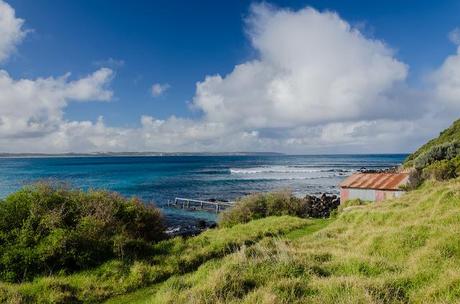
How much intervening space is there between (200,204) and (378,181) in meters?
24.5

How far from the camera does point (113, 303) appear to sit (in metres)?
10.3

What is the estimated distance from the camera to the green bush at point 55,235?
12477 millimetres

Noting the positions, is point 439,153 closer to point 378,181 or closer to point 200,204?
point 378,181

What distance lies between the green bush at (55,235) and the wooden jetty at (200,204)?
30868 millimetres

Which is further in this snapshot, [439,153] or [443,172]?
[439,153]

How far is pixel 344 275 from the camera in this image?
29.8 feet

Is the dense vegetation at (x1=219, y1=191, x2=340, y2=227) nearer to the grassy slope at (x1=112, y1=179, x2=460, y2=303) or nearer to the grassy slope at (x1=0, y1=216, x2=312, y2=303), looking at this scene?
the grassy slope at (x1=0, y1=216, x2=312, y2=303)

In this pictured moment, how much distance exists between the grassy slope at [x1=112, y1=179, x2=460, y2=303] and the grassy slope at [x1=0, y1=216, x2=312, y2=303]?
880 mm

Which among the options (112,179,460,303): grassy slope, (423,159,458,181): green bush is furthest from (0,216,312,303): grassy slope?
(423,159,458,181): green bush

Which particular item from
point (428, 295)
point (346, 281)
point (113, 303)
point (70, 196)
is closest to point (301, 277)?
point (346, 281)

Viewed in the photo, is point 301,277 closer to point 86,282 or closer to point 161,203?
point 86,282

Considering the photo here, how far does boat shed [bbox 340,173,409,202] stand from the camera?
3272cm

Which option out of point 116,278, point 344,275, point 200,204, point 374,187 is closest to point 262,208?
point 374,187

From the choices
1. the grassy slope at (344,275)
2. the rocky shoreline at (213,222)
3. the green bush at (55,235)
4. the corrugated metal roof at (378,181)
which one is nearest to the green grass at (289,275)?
the grassy slope at (344,275)
